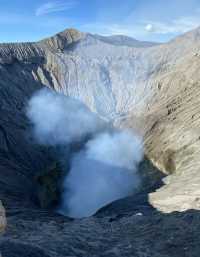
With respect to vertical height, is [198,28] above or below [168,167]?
above

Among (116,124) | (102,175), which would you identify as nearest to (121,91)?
(116,124)

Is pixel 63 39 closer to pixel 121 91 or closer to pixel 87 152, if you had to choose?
pixel 121 91

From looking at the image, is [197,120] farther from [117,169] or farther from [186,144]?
[117,169]

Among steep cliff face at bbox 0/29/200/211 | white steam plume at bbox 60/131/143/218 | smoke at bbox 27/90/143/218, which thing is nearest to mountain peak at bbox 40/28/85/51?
steep cliff face at bbox 0/29/200/211

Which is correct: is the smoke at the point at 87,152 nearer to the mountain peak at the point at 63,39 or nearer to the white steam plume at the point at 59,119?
the white steam plume at the point at 59,119

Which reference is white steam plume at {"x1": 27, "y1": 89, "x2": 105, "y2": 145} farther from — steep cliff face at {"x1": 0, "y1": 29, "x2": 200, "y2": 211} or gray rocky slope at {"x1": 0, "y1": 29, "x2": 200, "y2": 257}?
gray rocky slope at {"x1": 0, "y1": 29, "x2": 200, "y2": 257}

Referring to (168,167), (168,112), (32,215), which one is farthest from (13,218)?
(168,112)
